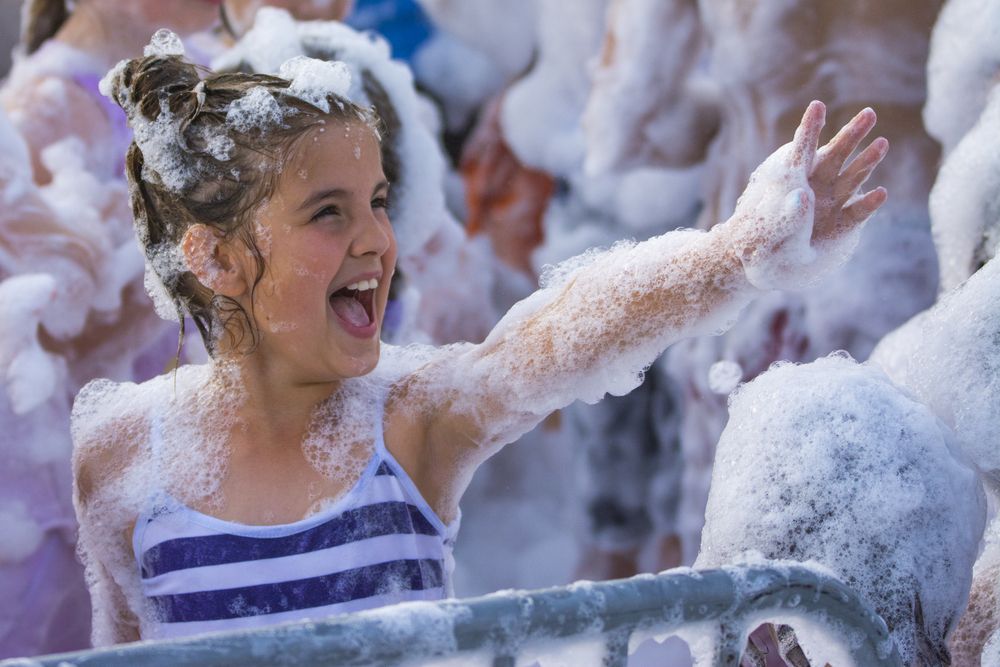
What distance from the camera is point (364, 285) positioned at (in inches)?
48.4

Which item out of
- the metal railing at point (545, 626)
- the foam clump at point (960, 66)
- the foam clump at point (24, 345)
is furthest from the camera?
the foam clump at point (24, 345)

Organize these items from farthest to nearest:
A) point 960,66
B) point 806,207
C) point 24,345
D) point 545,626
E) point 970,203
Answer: point 24,345
point 960,66
point 970,203
point 806,207
point 545,626

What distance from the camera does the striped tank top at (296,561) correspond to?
46.7 inches

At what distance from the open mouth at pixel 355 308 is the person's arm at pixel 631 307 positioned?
10 centimetres

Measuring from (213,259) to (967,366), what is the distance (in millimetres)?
772

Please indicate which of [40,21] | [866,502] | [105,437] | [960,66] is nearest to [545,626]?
[866,502]

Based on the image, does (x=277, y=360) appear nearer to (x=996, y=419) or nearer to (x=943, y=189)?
(x=996, y=419)

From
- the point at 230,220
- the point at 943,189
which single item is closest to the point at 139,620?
the point at 230,220

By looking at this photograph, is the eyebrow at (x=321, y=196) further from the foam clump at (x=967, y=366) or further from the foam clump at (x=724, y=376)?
the foam clump at (x=724, y=376)

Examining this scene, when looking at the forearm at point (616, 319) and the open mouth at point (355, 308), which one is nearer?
the forearm at point (616, 319)

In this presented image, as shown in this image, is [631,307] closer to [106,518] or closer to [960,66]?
[106,518]

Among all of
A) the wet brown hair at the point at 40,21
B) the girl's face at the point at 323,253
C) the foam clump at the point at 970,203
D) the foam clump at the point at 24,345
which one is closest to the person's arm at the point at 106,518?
the girl's face at the point at 323,253

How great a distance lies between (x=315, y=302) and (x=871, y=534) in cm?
58

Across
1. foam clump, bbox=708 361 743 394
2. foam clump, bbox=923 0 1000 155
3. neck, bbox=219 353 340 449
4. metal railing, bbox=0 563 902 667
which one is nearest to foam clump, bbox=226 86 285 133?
neck, bbox=219 353 340 449
